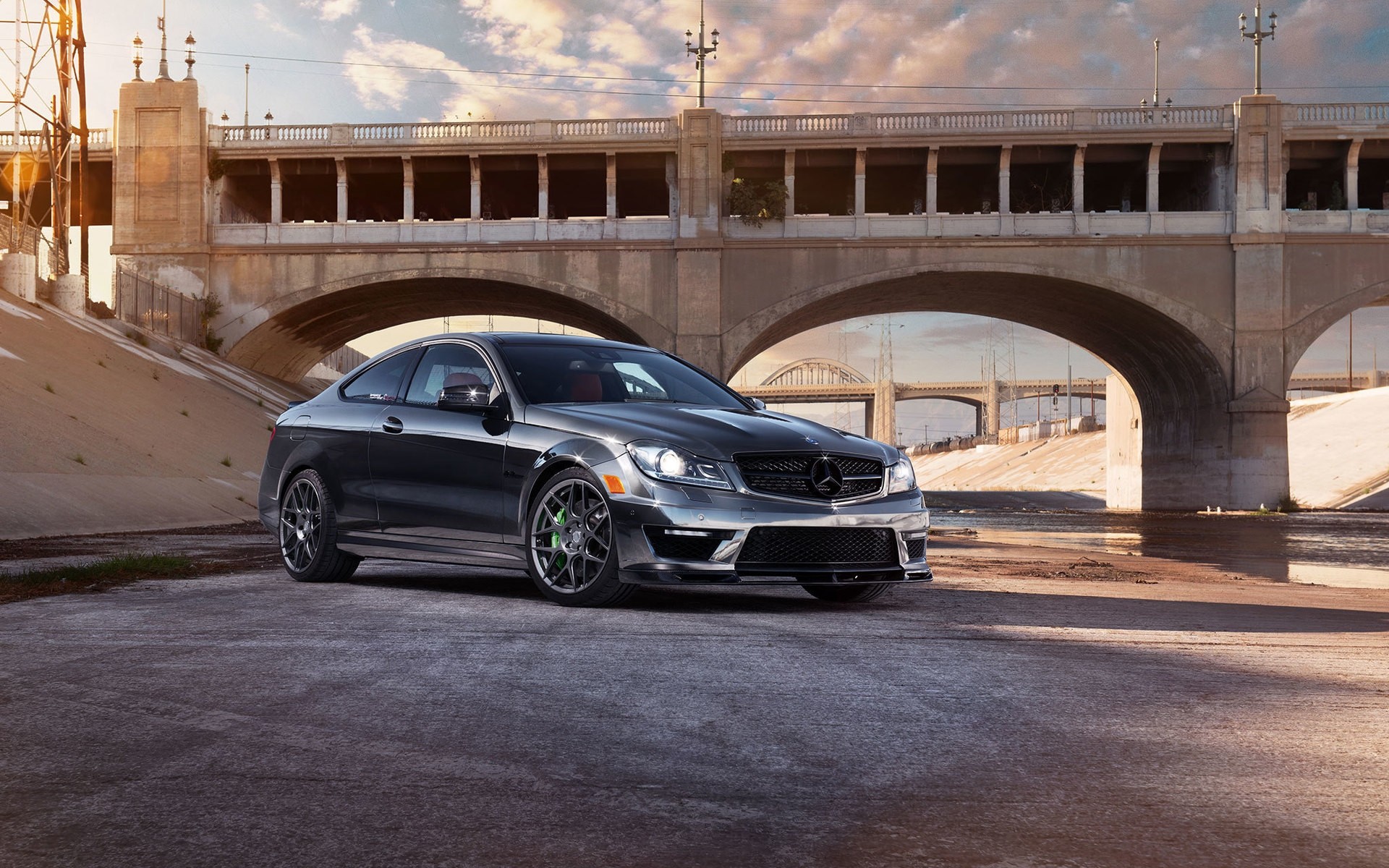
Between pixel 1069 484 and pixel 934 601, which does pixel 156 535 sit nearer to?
pixel 934 601

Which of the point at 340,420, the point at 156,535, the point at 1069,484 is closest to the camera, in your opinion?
the point at 340,420

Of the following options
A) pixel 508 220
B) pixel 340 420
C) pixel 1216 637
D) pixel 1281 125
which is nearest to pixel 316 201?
pixel 508 220

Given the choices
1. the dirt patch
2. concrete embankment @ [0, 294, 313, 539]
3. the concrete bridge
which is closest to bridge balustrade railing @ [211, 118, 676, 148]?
the concrete bridge

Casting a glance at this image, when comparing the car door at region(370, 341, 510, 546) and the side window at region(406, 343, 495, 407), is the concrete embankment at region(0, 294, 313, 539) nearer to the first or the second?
the car door at region(370, 341, 510, 546)

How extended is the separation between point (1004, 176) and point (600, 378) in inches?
1287

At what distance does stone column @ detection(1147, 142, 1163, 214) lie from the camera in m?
37.6

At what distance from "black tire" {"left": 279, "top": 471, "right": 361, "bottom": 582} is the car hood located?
1.92 meters

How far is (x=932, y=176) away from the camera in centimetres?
3847

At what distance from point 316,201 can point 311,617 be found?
1730 inches

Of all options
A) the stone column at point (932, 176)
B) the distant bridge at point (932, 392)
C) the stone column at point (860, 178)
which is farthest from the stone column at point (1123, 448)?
the distant bridge at point (932, 392)

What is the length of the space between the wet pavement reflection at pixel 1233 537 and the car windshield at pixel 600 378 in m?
6.20

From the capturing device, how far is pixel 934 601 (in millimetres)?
7820

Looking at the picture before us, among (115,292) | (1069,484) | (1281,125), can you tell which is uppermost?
(1281,125)

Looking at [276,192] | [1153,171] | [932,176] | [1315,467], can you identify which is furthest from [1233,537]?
[276,192]
